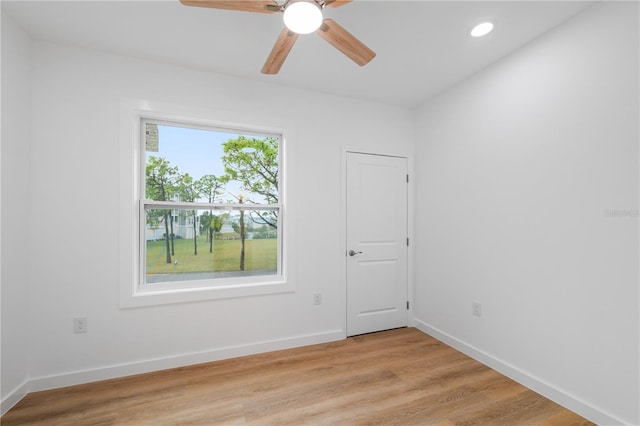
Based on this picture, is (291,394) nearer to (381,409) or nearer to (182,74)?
(381,409)

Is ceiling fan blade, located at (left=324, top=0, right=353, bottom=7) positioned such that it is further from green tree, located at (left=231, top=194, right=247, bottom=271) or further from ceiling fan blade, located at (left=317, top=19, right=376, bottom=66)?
green tree, located at (left=231, top=194, right=247, bottom=271)

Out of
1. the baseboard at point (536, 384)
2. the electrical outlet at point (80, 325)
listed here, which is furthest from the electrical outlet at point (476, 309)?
the electrical outlet at point (80, 325)

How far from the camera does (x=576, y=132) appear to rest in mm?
1942

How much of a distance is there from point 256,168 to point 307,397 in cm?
211

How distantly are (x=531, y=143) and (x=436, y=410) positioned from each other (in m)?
2.09

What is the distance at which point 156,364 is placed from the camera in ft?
8.00

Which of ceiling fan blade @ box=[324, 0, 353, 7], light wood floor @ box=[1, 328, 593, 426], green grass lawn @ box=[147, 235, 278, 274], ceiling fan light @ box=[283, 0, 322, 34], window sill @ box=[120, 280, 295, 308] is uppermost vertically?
ceiling fan blade @ box=[324, 0, 353, 7]

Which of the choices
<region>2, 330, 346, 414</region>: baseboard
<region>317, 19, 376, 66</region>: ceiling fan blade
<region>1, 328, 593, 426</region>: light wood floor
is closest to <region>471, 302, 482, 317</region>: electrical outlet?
<region>1, 328, 593, 426</region>: light wood floor

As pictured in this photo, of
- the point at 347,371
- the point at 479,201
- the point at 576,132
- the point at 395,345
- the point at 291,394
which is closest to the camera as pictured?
the point at 576,132

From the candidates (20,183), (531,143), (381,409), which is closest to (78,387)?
(20,183)

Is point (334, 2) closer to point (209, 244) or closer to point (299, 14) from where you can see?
point (299, 14)

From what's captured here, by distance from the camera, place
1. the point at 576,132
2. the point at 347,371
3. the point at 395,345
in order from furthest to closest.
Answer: the point at 395,345
the point at 347,371
the point at 576,132

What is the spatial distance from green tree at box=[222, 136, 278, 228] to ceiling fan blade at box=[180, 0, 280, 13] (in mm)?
1563

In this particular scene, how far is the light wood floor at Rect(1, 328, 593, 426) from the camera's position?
A: 187cm
